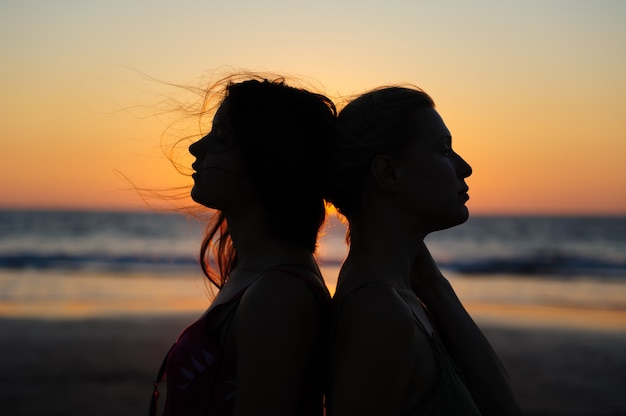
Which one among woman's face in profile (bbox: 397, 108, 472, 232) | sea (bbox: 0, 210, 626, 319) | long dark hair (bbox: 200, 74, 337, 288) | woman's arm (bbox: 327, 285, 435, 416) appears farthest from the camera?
sea (bbox: 0, 210, 626, 319)

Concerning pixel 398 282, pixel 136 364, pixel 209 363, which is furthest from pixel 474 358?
pixel 136 364

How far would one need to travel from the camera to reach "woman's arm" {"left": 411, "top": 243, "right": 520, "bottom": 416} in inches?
92.9

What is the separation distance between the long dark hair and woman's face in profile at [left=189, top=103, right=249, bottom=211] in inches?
1.1

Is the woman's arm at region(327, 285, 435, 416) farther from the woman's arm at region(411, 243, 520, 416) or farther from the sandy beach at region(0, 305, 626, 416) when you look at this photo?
the sandy beach at region(0, 305, 626, 416)

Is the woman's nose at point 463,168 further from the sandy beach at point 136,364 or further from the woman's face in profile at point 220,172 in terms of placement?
the sandy beach at point 136,364

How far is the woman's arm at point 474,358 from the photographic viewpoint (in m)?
2.36

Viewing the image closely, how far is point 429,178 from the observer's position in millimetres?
2254

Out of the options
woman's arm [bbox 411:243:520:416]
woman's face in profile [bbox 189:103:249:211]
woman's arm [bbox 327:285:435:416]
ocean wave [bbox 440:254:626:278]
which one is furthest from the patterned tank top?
ocean wave [bbox 440:254:626:278]

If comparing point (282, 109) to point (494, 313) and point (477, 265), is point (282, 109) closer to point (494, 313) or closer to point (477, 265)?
point (494, 313)

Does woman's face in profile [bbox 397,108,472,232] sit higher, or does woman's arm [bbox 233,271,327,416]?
woman's face in profile [bbox 397,108,472,232]

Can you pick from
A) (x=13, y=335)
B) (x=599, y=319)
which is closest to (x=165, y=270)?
(x=13, y=335)

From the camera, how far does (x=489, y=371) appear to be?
237cm

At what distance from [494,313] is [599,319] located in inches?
73.3

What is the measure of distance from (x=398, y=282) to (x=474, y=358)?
1.32 ft
